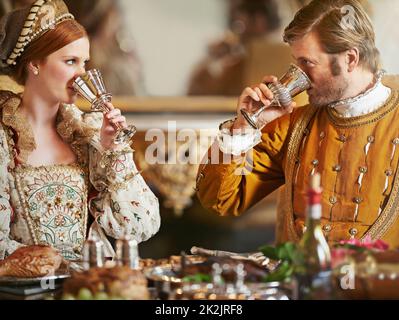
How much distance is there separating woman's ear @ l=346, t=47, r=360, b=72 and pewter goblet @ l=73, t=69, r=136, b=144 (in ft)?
2.20

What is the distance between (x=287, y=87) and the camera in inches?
98.4

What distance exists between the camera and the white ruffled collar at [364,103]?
2615 millimetres

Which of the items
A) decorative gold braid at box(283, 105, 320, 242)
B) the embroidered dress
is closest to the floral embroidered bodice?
the embroidered dress

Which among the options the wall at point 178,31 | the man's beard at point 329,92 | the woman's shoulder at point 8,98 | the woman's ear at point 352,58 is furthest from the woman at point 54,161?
the wall at point 178,31

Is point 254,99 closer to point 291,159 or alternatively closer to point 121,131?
point 291,159

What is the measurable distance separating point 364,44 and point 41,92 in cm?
92

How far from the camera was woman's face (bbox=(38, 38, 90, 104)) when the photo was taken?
8.23 feet

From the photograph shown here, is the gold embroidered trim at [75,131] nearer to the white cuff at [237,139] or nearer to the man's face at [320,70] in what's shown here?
the white cuff at [237,139]

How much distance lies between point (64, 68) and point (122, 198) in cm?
39

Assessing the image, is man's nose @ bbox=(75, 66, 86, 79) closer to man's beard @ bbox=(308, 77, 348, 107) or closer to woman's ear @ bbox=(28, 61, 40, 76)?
woman's ear @ bbox=(28, 61, 40, 76)

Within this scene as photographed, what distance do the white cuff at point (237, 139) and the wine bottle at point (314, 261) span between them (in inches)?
25.6

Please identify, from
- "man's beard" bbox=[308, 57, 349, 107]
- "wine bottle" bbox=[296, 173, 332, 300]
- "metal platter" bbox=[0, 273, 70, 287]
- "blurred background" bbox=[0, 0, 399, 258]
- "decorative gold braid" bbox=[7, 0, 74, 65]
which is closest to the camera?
"wine bottle" bbox=[296, 173, 332, 300]

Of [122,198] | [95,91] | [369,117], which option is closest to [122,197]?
[122,198]
